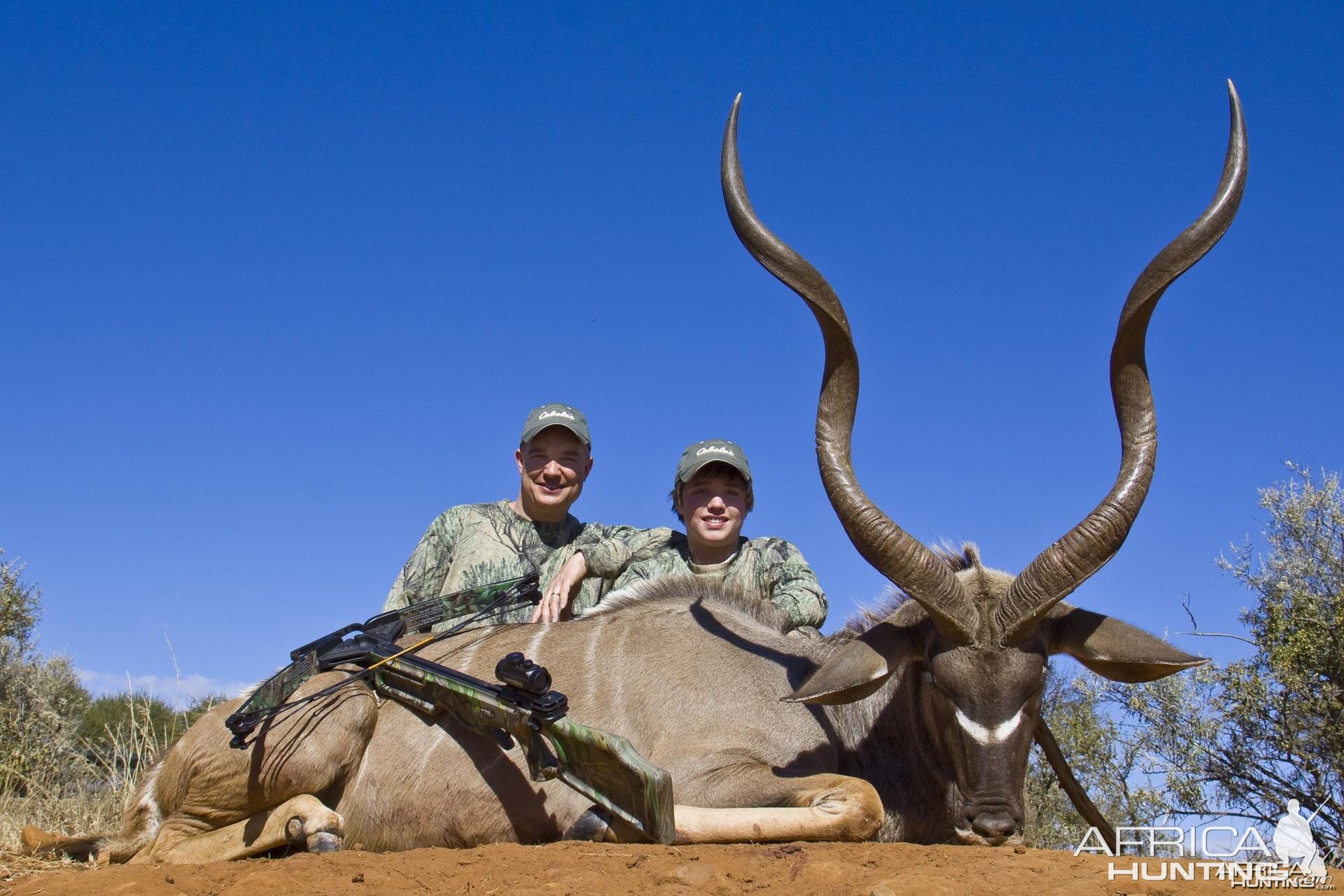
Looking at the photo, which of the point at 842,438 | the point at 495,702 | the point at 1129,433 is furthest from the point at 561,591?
the point at 1129,433

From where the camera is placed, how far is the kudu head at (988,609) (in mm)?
4137

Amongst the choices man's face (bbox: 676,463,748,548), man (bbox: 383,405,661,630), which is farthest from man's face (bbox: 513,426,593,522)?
man's face (bbox: 676,463,748,548)

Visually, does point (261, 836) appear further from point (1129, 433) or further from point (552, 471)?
point (1129, 433)

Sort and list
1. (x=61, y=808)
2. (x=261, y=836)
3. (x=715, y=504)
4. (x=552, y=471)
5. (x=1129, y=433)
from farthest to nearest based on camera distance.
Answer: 1. (x=552, y=471)
2. (x=61, y=808)
3. (x=715, y=504)
4. (x=261, y=836)
5. (x=1129, y=433)

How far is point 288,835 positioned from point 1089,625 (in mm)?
3083

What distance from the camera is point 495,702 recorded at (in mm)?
4395

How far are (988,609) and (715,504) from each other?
2.29m

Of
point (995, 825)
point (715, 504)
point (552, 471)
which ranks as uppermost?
point (552, 471)

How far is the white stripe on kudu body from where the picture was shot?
162 inches

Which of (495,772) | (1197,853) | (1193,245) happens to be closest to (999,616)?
(1197,853)

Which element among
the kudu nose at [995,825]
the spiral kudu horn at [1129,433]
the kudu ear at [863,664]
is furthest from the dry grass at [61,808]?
the spiral kudu horn at [1129,433]

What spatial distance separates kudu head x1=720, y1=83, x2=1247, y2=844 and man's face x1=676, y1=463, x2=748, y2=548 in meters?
1.80

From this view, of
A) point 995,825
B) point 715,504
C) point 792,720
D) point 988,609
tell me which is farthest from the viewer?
point 715,504

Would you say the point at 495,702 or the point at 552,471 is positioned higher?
the point at 552,471
